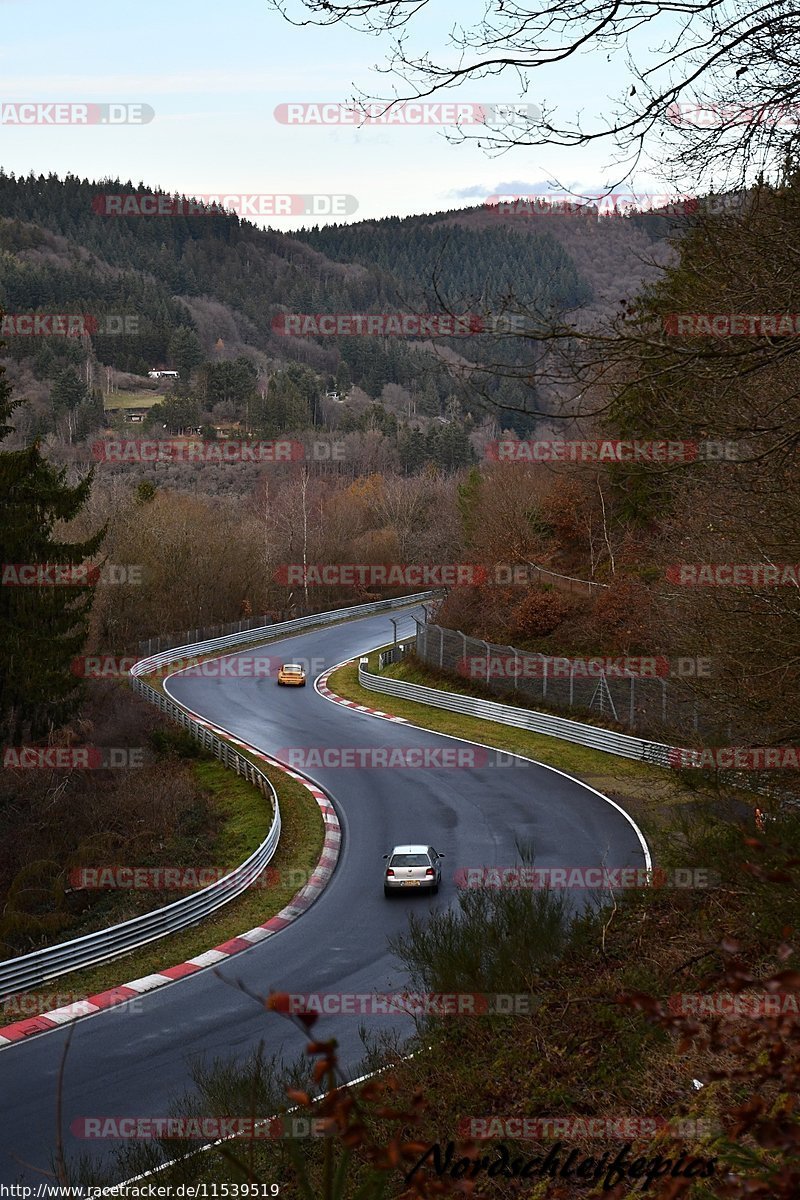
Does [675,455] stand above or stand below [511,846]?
above

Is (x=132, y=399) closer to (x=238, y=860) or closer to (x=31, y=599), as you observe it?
(x=31, y=599)

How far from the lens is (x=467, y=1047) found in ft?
34.1

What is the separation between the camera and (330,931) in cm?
1941

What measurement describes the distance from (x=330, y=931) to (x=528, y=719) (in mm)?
16494

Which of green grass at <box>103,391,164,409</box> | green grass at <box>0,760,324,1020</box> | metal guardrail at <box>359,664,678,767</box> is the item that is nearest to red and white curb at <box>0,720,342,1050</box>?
green grass at <box>0,760,324,1020</box>

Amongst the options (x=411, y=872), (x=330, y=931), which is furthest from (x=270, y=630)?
(x=330, y=931)

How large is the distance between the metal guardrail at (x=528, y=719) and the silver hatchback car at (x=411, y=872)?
296 inches

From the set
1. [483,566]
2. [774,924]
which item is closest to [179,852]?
[774,924]

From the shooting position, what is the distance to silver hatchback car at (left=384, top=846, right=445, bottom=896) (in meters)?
20.6

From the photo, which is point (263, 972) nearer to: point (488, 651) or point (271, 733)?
point (271, 733)

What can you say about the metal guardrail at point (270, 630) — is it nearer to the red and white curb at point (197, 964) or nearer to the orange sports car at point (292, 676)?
the orange sports car at point (292, 676)

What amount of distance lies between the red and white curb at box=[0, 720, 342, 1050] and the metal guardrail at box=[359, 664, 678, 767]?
28.2 feet

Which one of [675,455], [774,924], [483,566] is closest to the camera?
[774,924]

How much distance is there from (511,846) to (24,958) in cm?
1067
